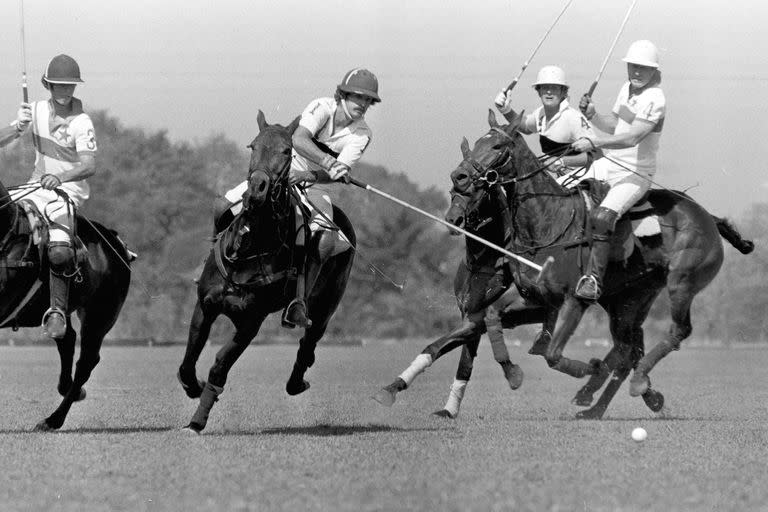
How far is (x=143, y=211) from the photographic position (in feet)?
229

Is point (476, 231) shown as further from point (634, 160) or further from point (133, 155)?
point (133, 155)

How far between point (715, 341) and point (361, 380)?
61.9 m

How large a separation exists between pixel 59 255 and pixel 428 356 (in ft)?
11.2

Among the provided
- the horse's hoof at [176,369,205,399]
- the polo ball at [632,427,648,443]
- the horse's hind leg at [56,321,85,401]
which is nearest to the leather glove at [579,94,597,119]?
the polo ball at [632,427,648,443]

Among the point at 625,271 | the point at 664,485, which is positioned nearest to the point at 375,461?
the point at 664,485

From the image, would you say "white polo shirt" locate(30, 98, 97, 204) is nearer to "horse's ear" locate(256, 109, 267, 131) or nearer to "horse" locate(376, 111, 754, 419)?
"horse's ear" locate(256, 109, 267, 131)

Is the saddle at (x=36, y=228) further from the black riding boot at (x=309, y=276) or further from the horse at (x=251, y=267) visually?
the black riding boot at (x=309, y=276)

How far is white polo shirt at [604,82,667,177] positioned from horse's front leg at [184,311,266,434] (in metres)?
4.14

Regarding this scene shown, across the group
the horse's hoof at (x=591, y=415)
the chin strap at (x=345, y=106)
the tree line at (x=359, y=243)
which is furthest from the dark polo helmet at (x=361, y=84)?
the tree line at (x=359, y=243)

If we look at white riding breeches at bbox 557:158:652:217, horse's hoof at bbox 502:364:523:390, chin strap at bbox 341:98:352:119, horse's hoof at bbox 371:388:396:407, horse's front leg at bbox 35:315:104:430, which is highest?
chin strap at bbox 341:98:352:119

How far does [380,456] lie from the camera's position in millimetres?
11492

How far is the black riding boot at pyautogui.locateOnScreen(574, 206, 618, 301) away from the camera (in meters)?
14.8

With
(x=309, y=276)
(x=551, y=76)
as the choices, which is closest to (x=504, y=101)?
(x=551, y=76)

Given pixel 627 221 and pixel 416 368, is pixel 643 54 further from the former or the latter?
pixel 416 368
